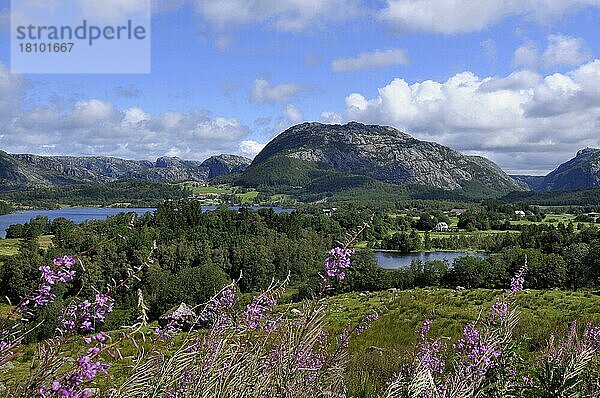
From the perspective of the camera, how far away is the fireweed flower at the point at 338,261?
8.15ft

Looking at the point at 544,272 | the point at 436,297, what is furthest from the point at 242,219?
the point at 436,297

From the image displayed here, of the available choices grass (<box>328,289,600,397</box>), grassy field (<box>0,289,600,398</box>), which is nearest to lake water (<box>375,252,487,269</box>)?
grassy field (<box>0,289,600,398</box>)

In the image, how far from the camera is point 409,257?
104875 millimetres

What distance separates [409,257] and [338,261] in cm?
10564

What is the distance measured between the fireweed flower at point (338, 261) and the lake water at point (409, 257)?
89552mm

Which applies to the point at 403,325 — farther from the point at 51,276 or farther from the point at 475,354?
the point at 51,276

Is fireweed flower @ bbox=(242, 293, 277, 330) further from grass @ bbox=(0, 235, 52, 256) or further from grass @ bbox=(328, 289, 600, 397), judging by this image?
grass @ bbox=(0, 235, 52, 256)

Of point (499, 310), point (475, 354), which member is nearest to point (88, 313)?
point (475, 354)

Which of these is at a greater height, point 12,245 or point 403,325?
point 403,325

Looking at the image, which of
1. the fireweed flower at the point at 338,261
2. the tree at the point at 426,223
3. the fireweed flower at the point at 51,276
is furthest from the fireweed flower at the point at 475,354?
the tree at the point at 426,223

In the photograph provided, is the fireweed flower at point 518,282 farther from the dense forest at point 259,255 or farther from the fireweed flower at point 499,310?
the dense forest at point 259,255

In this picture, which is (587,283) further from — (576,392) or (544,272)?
(576,392)

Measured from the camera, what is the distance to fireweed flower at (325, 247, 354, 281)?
→ 2484 mm

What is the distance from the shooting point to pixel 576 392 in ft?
11.1
